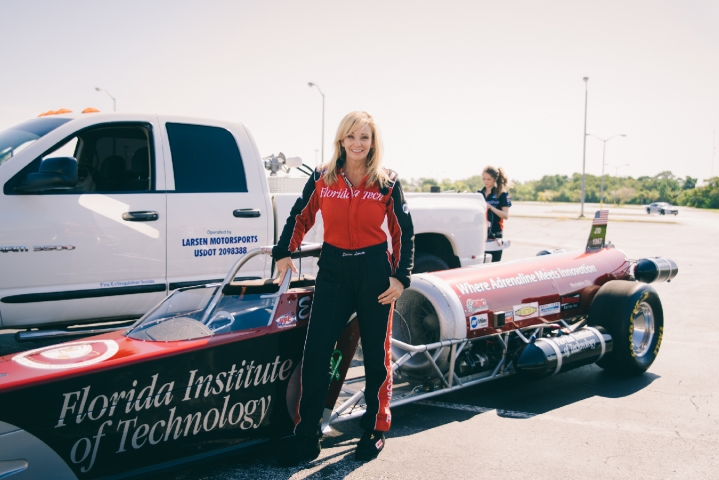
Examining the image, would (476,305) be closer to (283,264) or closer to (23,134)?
(283,264)

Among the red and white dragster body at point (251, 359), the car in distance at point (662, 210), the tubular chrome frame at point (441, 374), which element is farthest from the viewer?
the car in distance at point (662, 210)

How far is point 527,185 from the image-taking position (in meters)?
118

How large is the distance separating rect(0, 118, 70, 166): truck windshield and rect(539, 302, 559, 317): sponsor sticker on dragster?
13.3 ft

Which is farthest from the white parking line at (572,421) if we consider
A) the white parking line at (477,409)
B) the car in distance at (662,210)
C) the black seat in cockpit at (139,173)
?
the car in distance at (662,210)

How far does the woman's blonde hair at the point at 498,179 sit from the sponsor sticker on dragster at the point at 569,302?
292 cm

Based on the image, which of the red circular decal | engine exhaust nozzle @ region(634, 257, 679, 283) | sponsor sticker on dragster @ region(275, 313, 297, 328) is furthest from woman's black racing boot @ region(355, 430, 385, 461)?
engine exhaust nozzle @ region(634, 257, 679, 283)

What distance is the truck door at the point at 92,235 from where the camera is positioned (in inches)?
170

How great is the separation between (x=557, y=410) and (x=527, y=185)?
118728 millimetres

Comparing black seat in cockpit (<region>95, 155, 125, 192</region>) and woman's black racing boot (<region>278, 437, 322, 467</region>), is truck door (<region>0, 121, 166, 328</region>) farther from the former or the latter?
woman's black racing boot (<region>278, 437, 322, 467</region>)

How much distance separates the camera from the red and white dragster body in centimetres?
265

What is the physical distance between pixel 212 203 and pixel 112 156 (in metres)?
0.92

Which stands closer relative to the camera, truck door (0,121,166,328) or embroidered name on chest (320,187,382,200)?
embroidered name on chest (320,187,382,200)

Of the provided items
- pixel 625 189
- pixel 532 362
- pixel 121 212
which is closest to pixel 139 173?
pixel 121 212

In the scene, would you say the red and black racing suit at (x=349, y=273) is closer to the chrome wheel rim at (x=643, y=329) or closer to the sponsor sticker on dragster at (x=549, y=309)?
the sponsor sticker on dragster at (x=549, y=309)
